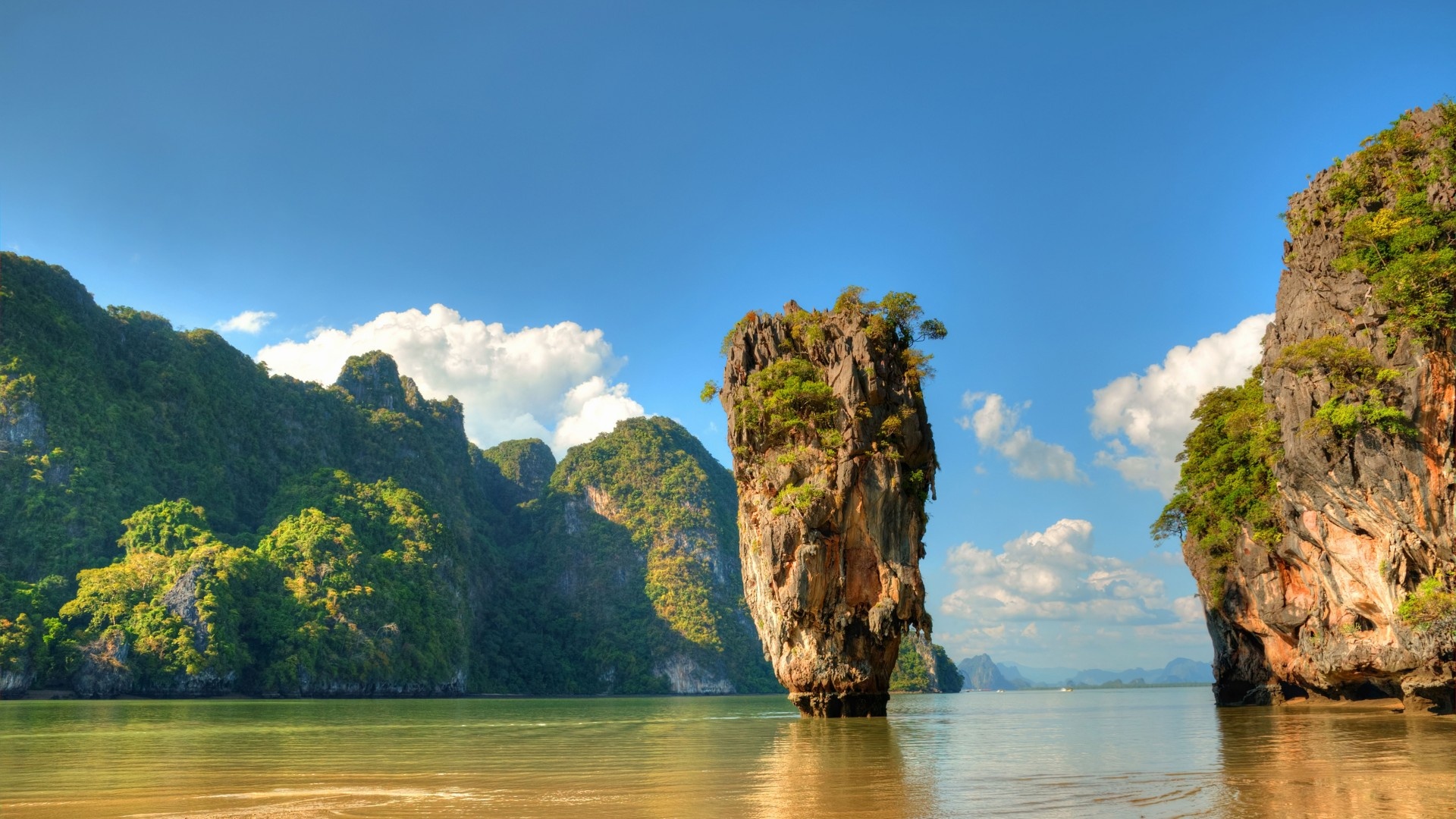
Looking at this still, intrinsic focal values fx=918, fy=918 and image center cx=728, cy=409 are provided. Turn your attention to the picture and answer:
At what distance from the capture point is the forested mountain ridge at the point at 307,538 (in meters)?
66.1

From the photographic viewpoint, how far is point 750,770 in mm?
15828

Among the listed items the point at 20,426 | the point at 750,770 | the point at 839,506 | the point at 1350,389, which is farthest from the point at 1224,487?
the point at 20,426

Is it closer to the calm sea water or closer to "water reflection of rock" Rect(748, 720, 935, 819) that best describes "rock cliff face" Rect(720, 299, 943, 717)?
the calm sea water

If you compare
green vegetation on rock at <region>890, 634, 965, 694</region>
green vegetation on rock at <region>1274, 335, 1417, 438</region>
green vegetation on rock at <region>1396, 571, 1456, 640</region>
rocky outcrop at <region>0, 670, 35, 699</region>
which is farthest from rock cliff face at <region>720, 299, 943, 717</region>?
green vegetation on rock at <region>890, 634, 965, 694</region>

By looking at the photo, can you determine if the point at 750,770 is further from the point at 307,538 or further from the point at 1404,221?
the point at 307,538

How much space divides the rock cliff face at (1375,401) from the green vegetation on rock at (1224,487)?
3.42 metres

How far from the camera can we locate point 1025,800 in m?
11.3

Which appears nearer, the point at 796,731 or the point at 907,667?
the point at 796,731

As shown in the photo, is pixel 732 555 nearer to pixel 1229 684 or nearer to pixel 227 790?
pixel 1229 684

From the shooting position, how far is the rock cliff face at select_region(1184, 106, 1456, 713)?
2139cm

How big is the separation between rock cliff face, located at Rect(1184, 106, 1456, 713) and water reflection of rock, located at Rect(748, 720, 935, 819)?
1288 cm

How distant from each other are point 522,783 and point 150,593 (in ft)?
218

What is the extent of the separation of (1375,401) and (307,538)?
7846 cm

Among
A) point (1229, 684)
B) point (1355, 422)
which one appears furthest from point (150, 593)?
point (1355, 422)
